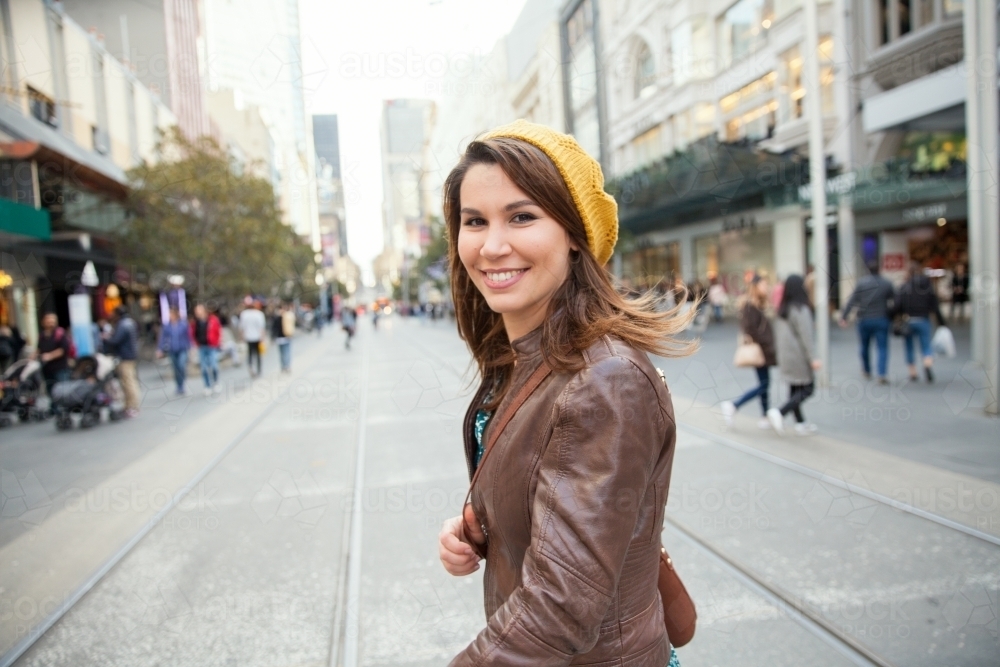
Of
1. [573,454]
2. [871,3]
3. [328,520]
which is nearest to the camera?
[573,454]

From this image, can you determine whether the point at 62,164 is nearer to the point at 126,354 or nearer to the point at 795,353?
the point at 126,354

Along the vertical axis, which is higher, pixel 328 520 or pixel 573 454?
pixel 573 454

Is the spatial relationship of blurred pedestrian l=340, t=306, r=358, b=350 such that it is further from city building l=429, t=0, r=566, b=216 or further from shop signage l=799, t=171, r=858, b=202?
shop signage l=799, t=171, r=858, b=202

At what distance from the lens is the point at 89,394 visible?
345 inches

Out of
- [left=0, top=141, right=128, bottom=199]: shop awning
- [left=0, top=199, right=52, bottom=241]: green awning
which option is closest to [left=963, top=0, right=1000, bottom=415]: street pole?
[left=0, top=199, right=52, bottom=241]: green awning

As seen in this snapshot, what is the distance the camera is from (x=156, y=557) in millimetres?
3949

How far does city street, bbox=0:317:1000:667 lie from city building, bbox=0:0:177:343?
8.28 metres

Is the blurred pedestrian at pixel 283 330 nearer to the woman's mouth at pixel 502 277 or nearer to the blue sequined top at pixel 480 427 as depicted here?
the blue sequined top at pixel 480 427

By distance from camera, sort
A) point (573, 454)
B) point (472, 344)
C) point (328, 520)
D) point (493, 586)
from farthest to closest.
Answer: point (328, 520) < point (472, 344) < point (493, 586) < point (573, 454)

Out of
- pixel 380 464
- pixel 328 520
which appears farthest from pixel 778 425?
pixel 328 520

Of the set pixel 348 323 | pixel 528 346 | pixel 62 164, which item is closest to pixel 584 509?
pixel 528 346

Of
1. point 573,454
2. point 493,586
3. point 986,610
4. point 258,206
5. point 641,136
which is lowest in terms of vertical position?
point 986,610

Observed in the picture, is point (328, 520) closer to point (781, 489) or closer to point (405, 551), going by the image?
point (405, 551)

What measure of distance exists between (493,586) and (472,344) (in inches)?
26.7
